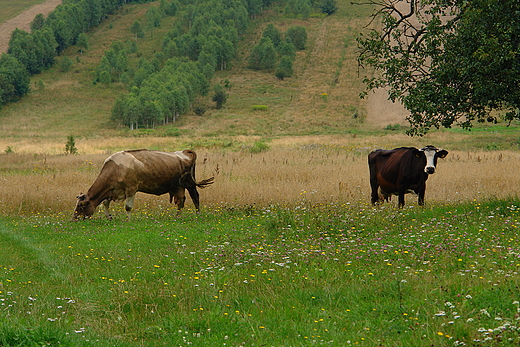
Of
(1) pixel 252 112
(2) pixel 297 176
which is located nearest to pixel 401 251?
(2) pixel 297 176

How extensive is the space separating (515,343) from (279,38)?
143107mm

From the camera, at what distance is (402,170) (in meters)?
16.2

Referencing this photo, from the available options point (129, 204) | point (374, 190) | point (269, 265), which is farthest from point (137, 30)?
point (269, 265)

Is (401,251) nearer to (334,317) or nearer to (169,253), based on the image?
(334,317)

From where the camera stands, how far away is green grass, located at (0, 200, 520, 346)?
681 centimetres

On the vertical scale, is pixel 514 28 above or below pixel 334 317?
above

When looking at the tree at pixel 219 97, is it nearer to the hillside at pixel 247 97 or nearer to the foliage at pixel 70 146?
the hillside at pixel 247 97

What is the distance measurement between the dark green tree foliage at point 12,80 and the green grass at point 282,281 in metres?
106

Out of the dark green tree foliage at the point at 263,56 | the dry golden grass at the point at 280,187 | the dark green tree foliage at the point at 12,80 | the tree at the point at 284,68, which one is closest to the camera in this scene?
the dry golden grass at the point at 280,187

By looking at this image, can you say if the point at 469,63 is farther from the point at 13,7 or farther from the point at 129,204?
the point at 13,7

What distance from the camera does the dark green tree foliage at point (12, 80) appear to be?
108 meters

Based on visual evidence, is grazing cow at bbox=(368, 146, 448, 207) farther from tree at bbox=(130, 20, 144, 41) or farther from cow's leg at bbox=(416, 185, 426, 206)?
tree at bbox=(130, 20, 144, 41)

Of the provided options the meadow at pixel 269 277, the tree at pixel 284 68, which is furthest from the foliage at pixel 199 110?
the meadow at pixel 269 277

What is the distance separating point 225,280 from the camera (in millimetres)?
9102
